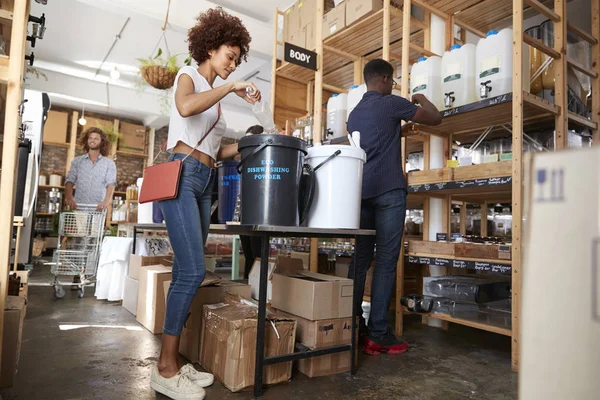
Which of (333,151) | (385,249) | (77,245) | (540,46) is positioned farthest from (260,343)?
(77,245)

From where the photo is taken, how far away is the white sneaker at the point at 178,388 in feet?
5.15

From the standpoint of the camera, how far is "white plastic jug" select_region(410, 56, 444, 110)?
281 centimetres

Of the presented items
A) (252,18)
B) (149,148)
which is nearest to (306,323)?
(252,18)

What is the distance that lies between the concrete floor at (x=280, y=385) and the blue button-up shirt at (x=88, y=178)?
6.09 feet

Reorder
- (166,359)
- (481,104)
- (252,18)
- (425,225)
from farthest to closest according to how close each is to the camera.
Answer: (252,18) < (425,225) < (481,104) < (166,359)

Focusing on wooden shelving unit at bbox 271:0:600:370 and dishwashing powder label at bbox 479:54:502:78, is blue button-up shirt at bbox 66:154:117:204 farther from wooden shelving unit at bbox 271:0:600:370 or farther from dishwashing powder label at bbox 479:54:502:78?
dishwashing powder label at bbox 479:54:502:78

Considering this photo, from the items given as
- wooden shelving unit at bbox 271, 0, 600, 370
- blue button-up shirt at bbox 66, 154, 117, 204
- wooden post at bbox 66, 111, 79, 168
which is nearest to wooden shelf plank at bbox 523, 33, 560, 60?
wooden shelving unit at bbox 271, 0, 600, 370

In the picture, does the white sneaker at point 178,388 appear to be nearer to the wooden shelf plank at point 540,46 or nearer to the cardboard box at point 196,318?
the cardboard box at point 196,318

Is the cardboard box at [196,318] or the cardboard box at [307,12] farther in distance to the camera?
the cardboard box at [307,12]

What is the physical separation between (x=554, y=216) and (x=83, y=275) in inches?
173

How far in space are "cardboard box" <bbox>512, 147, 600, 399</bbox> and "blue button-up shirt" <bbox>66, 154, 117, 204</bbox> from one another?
4767 mm

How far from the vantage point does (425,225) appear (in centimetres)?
314

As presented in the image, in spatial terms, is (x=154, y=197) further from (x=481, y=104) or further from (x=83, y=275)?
(x=83, y=275)

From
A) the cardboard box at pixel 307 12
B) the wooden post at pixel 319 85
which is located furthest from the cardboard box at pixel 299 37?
the wooden post at pixel 319 85
